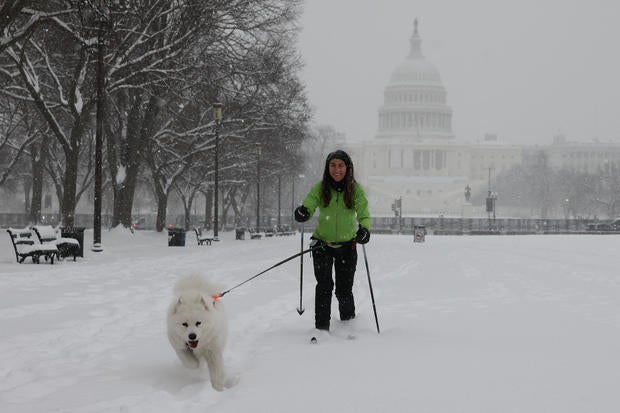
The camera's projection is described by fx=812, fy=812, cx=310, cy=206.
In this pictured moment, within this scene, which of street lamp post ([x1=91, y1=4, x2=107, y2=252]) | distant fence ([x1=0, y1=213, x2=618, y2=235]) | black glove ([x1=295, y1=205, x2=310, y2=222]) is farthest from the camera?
distant fence ([x1=0, y1=213, x2=618, y2=235])

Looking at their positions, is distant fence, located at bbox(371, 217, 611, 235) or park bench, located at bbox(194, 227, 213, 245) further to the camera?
distant fence, located at bbox(371, 217, 611, 235)

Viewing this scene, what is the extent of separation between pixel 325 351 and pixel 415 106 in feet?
521

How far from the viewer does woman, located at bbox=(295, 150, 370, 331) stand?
7.36m

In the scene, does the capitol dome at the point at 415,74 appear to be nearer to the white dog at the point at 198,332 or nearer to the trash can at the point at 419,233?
the trash can at the point at 419,233

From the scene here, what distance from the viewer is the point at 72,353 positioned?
267 inches

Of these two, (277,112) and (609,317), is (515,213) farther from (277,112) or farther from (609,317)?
(609,317)

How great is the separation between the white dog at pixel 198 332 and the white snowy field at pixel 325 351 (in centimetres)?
15

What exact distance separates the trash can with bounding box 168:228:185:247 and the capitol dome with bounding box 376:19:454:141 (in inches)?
5463

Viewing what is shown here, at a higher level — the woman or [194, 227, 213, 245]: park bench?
the woman

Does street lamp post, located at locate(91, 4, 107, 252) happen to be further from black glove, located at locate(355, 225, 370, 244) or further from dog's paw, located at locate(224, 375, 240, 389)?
dog's paw, located at locate(224, 375, 240, 389)

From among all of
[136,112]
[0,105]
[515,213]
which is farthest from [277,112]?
[515,213]

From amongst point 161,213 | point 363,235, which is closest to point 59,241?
point 363,235

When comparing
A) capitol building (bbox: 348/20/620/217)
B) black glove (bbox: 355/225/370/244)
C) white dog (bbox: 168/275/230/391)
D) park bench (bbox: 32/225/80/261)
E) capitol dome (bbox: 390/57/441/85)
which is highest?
capitol dome (bbox: 390/57/441/85)

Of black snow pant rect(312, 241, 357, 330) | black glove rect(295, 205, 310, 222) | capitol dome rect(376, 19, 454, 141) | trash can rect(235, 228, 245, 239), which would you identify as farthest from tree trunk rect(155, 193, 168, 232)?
capitol dome rect(376, 19, 454, 141)
